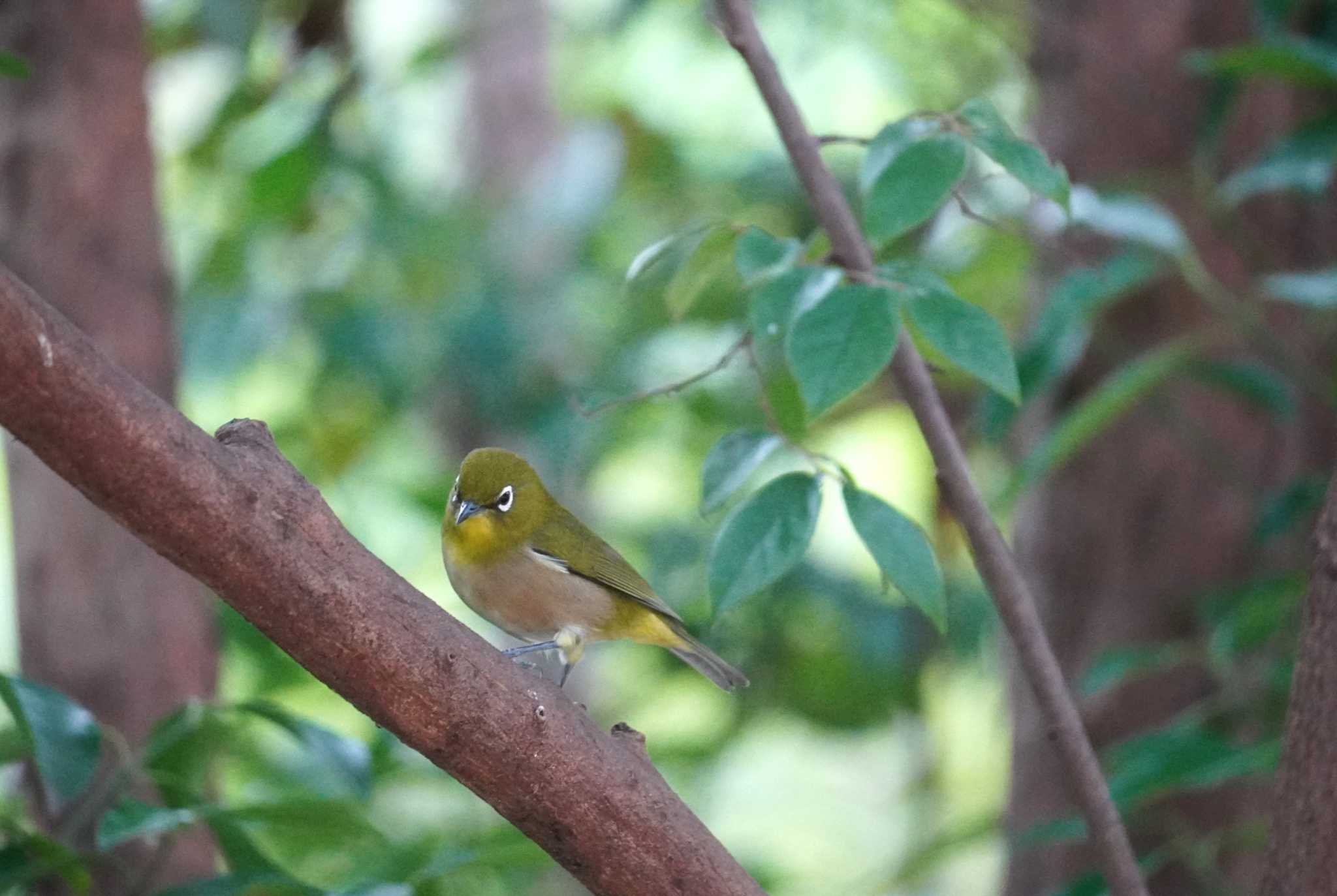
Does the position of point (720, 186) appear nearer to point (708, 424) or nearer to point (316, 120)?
point (708, 424)

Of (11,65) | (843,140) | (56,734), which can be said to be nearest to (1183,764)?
(843,140)

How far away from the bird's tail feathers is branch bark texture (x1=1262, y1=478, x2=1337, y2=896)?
1.28 metres

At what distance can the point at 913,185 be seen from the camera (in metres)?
1.80

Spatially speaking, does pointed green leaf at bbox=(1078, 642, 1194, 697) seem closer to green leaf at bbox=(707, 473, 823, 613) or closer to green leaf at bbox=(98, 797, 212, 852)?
green leaf at bbox=(707, 473, 823, 613)

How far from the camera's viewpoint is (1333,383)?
322 cm

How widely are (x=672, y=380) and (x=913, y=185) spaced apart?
1493 mm

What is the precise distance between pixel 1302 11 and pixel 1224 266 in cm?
69

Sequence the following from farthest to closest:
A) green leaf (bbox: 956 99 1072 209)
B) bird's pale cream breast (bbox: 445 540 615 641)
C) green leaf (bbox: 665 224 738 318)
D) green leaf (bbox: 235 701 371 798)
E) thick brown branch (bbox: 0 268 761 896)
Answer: bird's pale cream breast (bbox: 445 540 615 641) < green leaf (bbox: 235 701 371 798) < green leaf (bbox: 665 224 738 318) < green leaf (bbox: 956 99 1072 209) < thick brown branch (bbox: 0 268 761 896)

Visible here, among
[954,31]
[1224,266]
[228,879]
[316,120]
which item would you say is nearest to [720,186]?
[954,31]

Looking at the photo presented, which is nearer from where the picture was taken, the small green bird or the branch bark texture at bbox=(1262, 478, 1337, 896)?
the branch bark texture at bbox=(1262, 478, 1337, 896)

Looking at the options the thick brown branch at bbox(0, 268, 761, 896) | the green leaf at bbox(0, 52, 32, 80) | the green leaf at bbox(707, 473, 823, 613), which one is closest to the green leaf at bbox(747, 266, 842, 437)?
the green leaf at bbox(707, 473, 823, 613)

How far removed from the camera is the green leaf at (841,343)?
1.69 metres

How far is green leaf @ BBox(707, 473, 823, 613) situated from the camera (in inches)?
71.1

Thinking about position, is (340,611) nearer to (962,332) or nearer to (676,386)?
(676,386)
